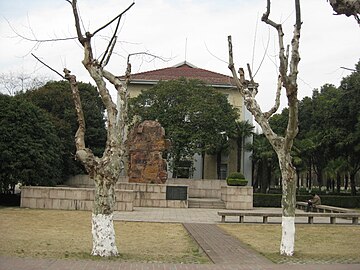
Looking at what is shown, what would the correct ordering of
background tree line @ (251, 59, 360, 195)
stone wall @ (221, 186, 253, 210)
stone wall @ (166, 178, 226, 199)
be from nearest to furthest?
stone wall @ (221, 186, 253, 210) < background tree line @ (251, 59, 360, 195) < stone wall @ (166, 178, 226, 199)

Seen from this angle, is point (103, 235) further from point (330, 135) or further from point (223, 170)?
point (223, 170)

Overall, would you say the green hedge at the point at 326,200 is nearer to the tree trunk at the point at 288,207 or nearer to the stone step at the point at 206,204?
the stone step at the point at 206,204

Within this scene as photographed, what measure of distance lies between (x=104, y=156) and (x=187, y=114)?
1067 inches

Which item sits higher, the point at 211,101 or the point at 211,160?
the point at 211,101

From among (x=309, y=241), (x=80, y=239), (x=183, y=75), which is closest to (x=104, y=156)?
(x=80, y=239)

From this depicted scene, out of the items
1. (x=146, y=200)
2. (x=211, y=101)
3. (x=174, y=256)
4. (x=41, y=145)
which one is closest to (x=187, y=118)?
(x=211, y=101)

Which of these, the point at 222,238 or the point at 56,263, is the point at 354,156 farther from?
the point at 56,263

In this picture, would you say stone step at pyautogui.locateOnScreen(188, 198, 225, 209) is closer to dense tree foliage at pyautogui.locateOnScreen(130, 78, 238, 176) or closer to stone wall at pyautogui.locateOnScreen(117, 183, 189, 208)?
stone wall at pyautogui.locateOnScreen(117, 183, 189, 208)

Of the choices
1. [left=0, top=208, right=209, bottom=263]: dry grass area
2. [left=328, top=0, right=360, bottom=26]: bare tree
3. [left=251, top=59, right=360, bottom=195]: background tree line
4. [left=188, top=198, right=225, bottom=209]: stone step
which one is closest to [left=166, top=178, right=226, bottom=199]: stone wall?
[left=188, top=198, right=225, bottom=209]: stone step

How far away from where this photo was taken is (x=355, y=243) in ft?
44.3

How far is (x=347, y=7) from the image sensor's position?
8172 millimetres

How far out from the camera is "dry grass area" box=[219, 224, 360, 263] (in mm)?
10602

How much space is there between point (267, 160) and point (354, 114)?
9.61m

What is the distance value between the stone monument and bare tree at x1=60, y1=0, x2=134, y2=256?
18.1 m
